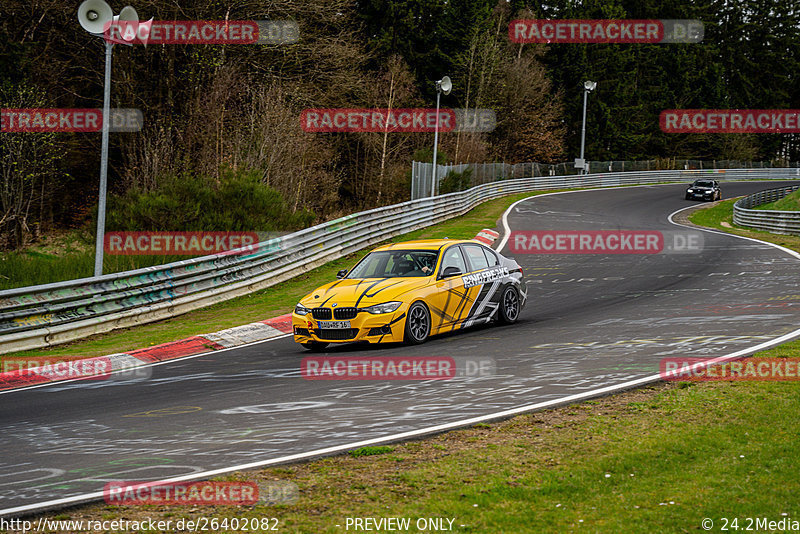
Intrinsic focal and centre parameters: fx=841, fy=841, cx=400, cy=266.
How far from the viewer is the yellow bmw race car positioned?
12000mm

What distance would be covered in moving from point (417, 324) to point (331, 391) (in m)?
3.22

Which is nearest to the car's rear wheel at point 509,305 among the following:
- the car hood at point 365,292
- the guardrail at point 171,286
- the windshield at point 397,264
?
the windshield at point 397,264

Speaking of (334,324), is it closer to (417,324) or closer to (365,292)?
(365,292)

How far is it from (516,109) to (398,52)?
12.0 meters

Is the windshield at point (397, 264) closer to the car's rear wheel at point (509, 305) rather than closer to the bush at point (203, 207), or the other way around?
the car's rear wheel at point (509, 305)

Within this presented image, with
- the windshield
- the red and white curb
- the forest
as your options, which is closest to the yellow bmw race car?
the windshield

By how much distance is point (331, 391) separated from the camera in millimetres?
9305

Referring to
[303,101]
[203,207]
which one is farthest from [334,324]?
[303,101]

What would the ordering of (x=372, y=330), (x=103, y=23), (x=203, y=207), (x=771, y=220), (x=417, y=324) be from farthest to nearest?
1. (x=771, y=220)
2. (x=203, y=207)
3. (x=103, y=23)
4. (x=417, y=324)
5. (x=372, y=330)

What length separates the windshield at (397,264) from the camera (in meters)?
13.0

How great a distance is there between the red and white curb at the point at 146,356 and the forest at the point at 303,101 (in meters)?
6.54

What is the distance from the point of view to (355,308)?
12.0 metres

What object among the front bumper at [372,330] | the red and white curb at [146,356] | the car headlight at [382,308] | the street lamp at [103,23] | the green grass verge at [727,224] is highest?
the street lamp at [103,23]

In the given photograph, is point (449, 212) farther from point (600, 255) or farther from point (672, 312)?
point (672, 312)
